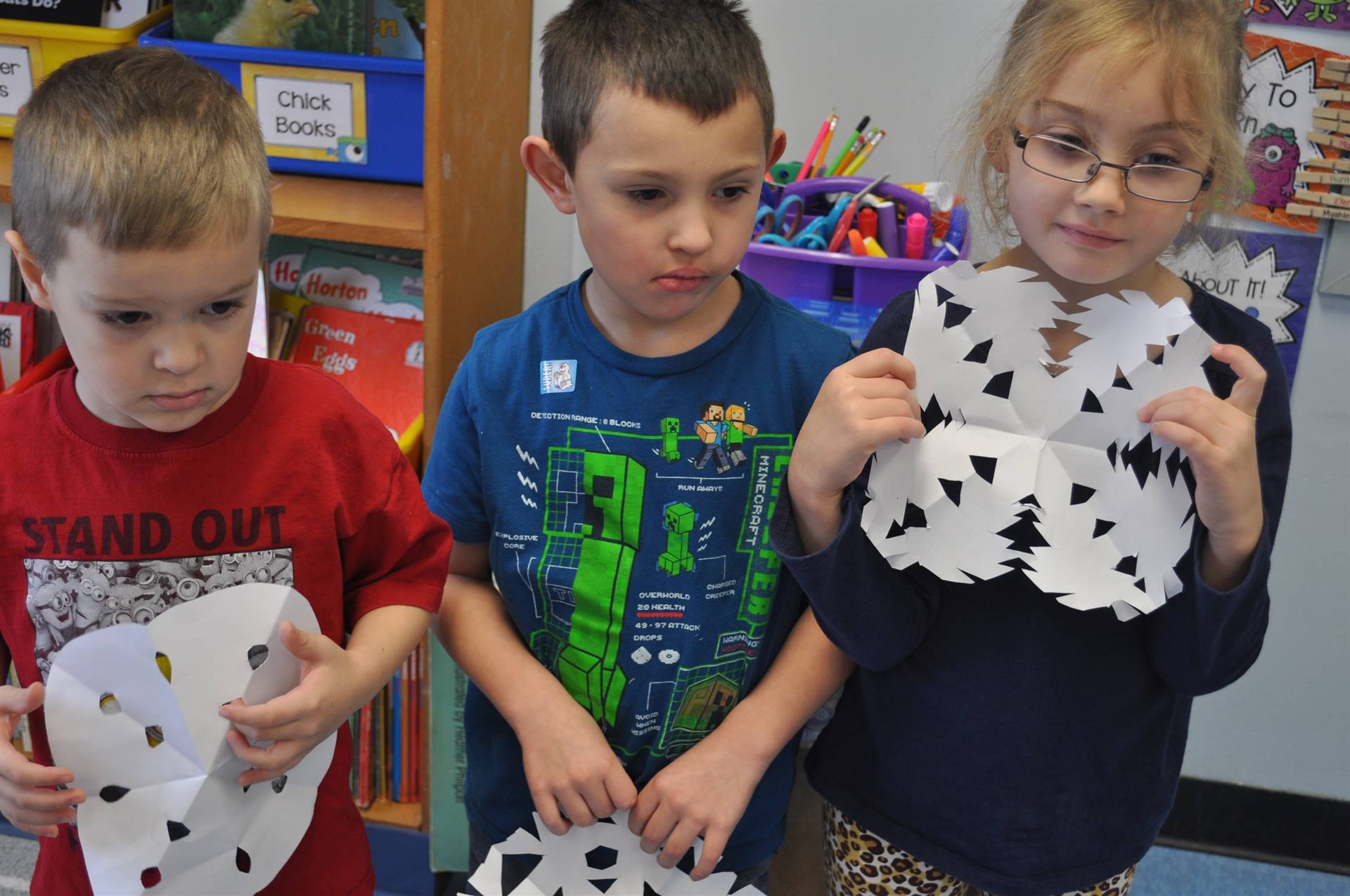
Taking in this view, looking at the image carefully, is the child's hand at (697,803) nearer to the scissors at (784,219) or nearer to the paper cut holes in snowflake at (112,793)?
the paper cut holes in snowflake at (112,793)

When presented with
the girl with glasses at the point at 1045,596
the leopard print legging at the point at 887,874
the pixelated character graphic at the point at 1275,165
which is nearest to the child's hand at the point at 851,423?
the girl with glasses at the point at 1045,596

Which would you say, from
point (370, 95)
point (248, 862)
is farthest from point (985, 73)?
point (248, 862)

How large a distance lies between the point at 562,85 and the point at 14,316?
964 millimetres

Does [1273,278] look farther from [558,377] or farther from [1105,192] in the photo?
[558,377]

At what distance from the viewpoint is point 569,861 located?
0.90 metres

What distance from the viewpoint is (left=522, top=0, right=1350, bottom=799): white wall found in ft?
4.55

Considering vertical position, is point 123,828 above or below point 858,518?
below

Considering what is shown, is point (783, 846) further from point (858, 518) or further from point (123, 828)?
point (123, 828)

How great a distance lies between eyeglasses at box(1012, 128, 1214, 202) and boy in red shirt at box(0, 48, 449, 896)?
53 centimetres

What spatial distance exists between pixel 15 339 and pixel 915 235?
116 cm

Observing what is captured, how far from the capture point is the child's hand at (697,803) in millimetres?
888

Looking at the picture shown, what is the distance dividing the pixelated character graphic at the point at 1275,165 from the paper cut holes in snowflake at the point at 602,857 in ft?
3.68

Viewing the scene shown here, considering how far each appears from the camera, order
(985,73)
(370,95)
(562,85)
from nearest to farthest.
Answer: (562,85) < (985,73) < (370,95)

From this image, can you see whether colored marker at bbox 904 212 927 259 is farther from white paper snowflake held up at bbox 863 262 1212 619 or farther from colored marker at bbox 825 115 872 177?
white paper snowflake held up at bbox 863 262 1212 619
